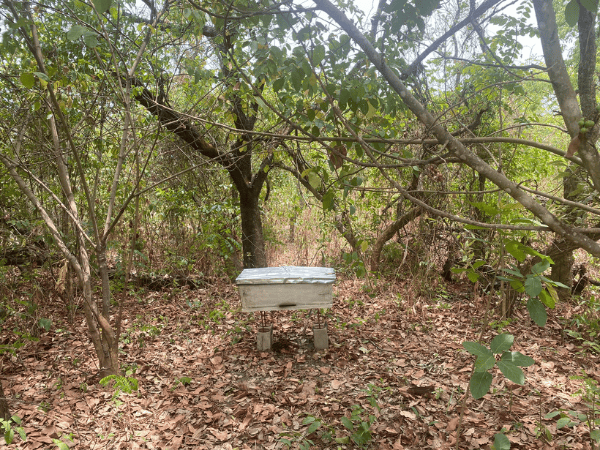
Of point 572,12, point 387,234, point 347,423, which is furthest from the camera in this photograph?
point 387,234

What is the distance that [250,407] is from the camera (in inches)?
127

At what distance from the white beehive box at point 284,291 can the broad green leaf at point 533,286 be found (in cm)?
258

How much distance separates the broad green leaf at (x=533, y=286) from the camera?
1.47 meters

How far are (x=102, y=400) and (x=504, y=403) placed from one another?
10.6 feet

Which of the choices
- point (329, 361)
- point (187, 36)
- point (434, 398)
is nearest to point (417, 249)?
point (329, 361)

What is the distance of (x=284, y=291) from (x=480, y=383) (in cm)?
268

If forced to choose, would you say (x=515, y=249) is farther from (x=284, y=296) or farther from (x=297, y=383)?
(x=284, y=296)

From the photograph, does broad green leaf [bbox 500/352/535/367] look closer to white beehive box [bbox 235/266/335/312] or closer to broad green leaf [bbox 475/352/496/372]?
broad green leaf [bbox 475/352/496/372]

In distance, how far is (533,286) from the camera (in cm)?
148

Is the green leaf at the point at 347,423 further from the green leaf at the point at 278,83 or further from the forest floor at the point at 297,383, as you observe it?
the green leaf at the point at 278,83

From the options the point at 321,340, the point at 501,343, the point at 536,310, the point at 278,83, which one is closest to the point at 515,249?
the point at 536,310

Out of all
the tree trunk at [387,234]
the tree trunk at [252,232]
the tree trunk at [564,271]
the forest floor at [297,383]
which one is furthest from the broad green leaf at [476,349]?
the tree trunk at [252,232]

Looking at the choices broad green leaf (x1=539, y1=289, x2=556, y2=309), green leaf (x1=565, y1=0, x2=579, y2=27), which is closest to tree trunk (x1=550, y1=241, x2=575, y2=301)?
broad green leaf (x1=539, y1=289, x2=556, y2=309)

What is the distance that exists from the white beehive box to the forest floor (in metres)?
0.57
